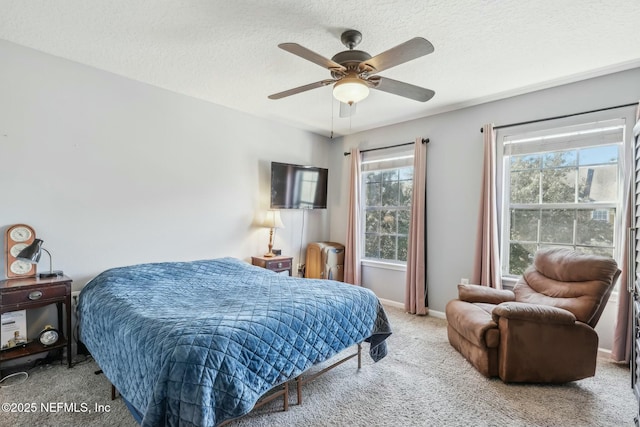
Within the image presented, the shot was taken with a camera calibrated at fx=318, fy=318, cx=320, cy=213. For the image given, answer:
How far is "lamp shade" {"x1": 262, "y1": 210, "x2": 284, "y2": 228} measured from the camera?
419 centimetres

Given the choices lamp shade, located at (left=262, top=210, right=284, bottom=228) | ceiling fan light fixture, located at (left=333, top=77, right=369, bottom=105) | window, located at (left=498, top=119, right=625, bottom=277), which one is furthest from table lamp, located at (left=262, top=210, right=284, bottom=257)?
window, located at (left=498, top=119, right=625, bottom=277)

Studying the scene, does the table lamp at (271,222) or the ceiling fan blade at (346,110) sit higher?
the ceiling fan blade at (346,110)

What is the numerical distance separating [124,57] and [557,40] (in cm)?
349

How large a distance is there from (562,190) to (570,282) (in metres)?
1.06

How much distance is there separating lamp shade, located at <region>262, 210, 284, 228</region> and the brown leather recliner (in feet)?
8.05

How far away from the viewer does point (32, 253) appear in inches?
94.9

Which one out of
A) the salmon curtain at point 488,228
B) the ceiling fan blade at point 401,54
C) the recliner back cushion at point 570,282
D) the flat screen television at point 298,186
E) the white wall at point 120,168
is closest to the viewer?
the ceiling fan blade at point 401,54

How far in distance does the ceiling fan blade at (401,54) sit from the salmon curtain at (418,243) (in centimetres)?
216

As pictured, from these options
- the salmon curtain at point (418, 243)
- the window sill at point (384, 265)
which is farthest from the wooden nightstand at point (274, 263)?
the salmon curtain at point (418, 243)

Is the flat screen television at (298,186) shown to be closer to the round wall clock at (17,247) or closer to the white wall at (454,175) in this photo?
the white wall at (454,175)

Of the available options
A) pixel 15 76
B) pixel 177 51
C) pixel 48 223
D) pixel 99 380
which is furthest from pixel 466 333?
pixel 15 76

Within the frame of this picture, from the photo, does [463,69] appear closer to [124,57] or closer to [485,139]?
[485,139]

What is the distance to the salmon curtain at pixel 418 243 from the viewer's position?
4.04 meters

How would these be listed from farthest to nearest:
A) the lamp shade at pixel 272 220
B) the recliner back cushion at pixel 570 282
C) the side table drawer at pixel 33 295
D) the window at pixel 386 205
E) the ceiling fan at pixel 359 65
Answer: the window at pixel 386 205, the lamp shade at pixel 272 220, the recliner back cushion at pixel 570 282, the side table drawer at pixel 33 295, the ceiling fan at pixel 359 65
